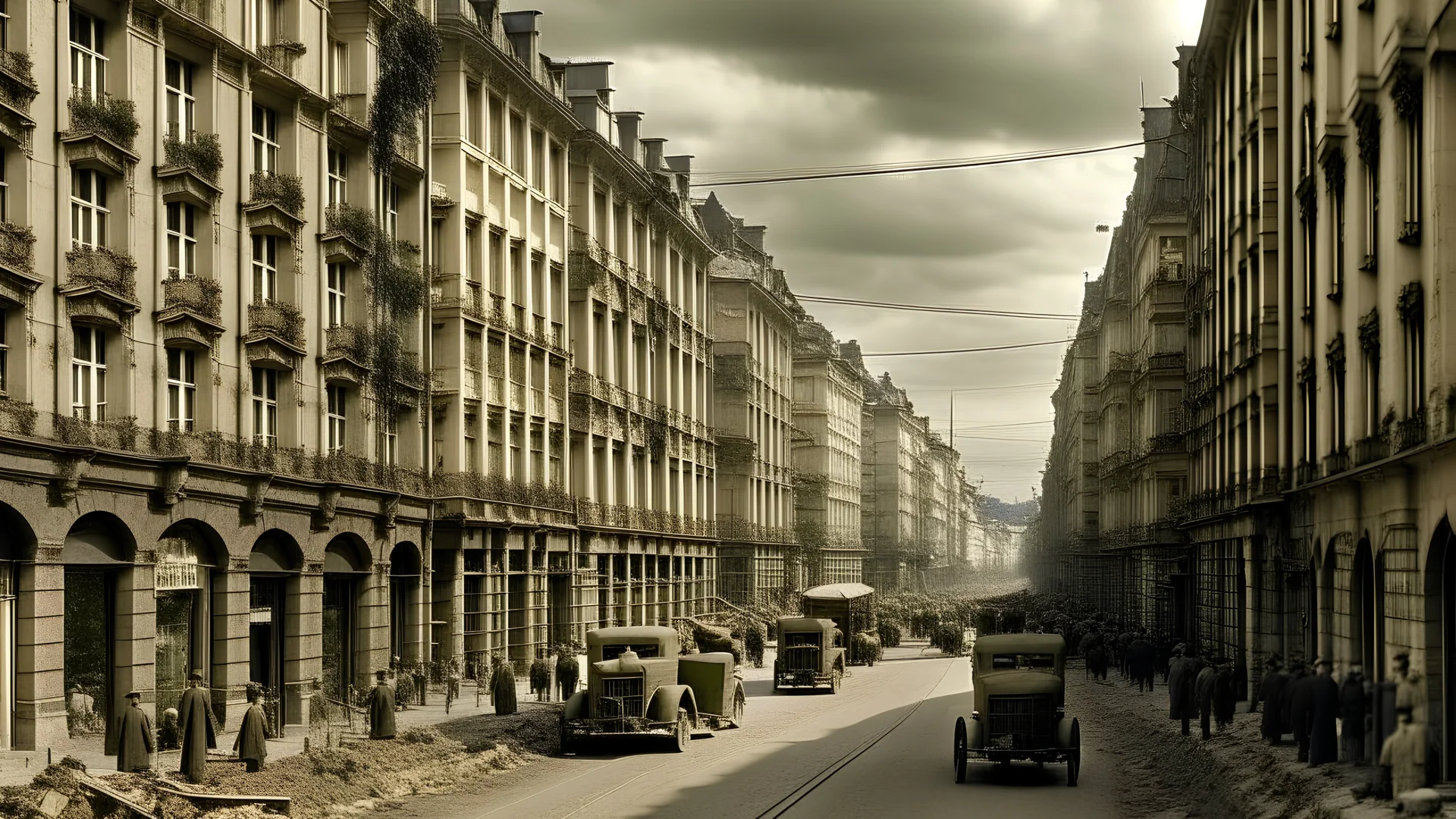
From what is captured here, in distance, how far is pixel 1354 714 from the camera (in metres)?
24.4

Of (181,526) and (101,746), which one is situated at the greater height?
(181,526)

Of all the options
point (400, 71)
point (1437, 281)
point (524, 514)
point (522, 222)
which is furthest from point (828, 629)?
point (1437, 281)

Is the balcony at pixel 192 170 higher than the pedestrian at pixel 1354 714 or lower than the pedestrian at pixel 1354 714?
higher

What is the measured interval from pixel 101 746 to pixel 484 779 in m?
6.43

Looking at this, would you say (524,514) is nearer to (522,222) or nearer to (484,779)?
(522,222)

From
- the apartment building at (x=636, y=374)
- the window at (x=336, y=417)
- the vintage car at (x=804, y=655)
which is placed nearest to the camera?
the window at (x=336, y=417)

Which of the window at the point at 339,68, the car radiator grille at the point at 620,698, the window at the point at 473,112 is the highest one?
the window at the point at 473,112

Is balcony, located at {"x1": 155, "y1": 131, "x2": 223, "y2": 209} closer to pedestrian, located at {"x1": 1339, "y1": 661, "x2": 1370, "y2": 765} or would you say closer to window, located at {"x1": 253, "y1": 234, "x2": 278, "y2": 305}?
window, located at {"x1": 253, "y1": 234, "x2": 278, "y2": 305}

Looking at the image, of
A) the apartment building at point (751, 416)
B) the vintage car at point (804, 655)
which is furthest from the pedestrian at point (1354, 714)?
the apartment building at point (751, 416)

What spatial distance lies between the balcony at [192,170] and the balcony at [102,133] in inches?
41.2

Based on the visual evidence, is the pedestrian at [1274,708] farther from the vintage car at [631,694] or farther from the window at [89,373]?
the window at [89,373]

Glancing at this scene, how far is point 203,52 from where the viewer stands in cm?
3167

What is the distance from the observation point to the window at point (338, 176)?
38531mm

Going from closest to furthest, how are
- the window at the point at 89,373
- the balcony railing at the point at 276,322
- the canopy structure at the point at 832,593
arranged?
1. the window at the point at 89,373
2. the balcony railing at the point at 276,322
3. the canopy structure at the point at 832,593
